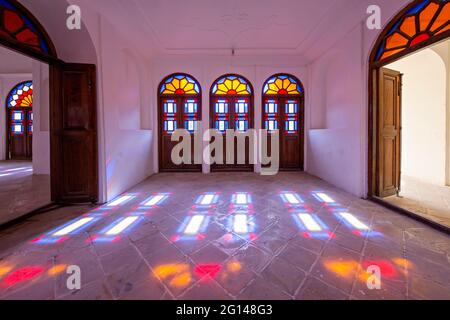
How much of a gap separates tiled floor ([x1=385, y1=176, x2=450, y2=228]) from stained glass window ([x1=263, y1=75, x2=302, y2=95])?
3852 mm

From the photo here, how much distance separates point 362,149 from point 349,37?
233cm

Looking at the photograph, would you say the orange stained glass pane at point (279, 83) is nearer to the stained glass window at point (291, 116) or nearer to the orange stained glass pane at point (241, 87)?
the stained glass window at point (291, 116)

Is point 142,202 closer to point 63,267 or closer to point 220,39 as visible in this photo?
point 63,267

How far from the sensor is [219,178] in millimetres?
5793

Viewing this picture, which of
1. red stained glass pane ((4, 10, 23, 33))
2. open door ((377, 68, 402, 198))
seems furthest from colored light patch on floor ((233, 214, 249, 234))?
red stained glass pane ((4, 10, 23, 33))

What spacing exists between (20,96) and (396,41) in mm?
13653

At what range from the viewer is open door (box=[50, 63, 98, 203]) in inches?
138

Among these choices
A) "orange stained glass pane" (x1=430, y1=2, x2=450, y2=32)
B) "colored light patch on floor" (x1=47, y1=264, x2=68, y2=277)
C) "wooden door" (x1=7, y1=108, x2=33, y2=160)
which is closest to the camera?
"colored light patch on floor" (x1=47, y1=264, x2=68, y2=277)

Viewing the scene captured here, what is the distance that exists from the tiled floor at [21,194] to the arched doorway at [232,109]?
4.24 metres

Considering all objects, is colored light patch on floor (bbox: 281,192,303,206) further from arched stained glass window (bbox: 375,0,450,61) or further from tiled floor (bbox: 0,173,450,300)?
arched stained glass window (bbox: 375,0,450,61)

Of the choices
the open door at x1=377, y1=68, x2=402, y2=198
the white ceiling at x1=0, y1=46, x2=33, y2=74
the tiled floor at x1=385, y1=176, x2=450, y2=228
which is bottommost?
the tiled floor at x1=385, y1=176, x2=450, y2=228

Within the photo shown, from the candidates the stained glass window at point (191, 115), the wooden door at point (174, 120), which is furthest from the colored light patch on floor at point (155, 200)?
the stained glass window at point (191, 115)

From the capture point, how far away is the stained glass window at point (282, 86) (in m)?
6.62

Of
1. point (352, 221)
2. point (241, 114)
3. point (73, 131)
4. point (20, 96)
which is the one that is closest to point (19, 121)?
point (20, 96)
